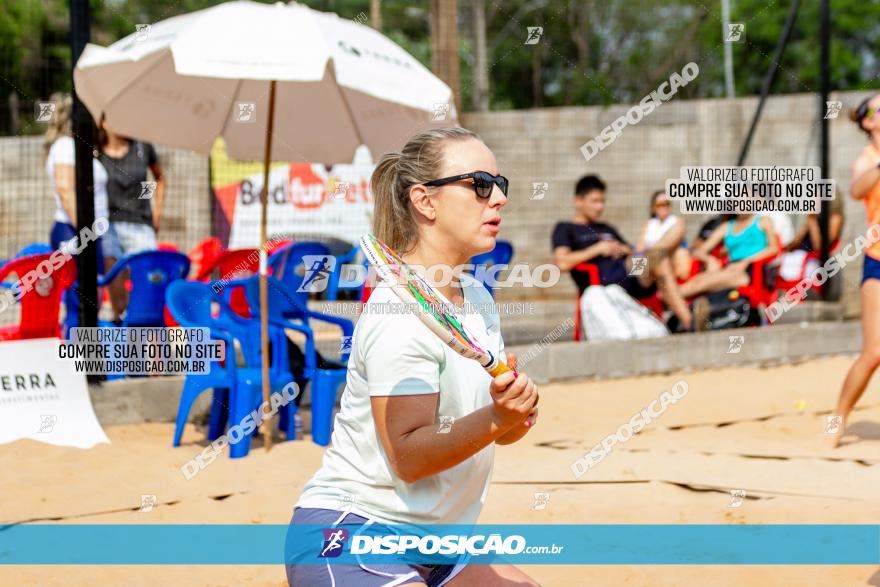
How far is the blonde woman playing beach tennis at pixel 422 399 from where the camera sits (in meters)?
2.18

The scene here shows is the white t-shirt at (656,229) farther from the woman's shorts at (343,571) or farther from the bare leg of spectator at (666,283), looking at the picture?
the woman's shorts at (343,571)

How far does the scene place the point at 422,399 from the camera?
2.19 m

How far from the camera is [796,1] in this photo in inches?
388

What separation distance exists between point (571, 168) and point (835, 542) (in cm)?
1045

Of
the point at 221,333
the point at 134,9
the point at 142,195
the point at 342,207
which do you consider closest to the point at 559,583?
the point at 221,333

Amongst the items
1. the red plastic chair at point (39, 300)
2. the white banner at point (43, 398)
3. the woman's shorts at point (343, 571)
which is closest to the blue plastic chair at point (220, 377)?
the white banner at point (43, 398)

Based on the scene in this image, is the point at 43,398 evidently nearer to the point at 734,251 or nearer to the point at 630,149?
the point at 734,251

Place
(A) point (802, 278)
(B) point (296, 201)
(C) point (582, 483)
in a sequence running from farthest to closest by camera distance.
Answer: (B) point (296, 201), (A) point (802, 278), (C) point (582, 483)

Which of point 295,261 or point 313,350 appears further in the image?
point 295,261

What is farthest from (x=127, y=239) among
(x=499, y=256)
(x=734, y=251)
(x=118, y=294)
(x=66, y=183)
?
(x=734, y=251)

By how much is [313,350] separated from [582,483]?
76.4 inches

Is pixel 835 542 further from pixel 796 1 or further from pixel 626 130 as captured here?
pixel 626 130

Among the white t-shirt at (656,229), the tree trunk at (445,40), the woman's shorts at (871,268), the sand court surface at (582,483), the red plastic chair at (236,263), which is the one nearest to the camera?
the sand court surface at (582,483)

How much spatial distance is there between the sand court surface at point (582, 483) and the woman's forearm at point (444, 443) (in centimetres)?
185
